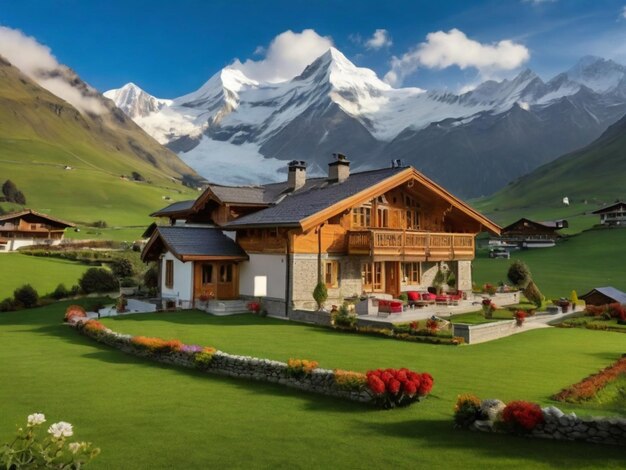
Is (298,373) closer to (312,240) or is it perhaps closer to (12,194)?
(312,240)

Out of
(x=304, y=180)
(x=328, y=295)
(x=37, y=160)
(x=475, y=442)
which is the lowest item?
(x=475, y=442)

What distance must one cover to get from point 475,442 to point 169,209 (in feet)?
107

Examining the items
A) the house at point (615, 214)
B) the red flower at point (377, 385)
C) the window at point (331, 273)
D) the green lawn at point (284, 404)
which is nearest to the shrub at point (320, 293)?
the window at point (331, 273)

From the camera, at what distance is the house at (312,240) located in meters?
28.9

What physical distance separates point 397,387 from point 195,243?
68.7 ft

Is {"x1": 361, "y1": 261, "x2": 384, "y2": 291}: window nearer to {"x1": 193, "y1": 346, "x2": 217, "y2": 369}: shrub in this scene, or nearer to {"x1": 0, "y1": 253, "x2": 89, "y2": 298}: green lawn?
{"x1": 193, "y1": 346, "x2": 217, "y2": 369}: shrub

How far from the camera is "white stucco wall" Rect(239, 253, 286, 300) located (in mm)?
28984

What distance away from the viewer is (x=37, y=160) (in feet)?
507

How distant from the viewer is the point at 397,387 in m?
12.1

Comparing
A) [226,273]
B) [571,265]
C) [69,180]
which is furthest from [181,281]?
[69,180]

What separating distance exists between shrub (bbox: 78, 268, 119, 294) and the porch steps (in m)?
17.4

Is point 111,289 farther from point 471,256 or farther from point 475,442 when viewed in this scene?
point 475,442

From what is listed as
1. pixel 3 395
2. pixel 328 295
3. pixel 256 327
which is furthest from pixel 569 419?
pixel 328 295

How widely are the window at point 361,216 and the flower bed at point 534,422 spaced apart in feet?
71.4
